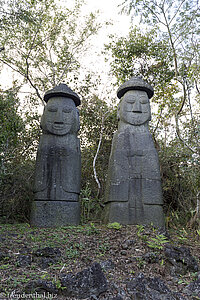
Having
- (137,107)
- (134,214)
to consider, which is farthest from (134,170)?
(137,107)

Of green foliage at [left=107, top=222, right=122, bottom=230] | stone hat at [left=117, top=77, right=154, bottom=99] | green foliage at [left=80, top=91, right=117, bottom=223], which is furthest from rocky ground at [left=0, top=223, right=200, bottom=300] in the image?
green foliage at [left=80, top=91, right=117, bottom=223]

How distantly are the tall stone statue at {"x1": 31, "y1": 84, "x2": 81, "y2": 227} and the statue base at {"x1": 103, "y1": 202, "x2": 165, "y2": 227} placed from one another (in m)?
0.76

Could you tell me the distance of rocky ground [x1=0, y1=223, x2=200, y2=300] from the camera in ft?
9.44

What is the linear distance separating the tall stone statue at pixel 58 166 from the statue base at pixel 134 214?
0.76 meters

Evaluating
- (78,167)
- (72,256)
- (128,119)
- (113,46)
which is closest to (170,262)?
(72,256)

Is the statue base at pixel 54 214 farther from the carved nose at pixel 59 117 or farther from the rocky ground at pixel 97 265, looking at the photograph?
the carved nose at pixel 59 117

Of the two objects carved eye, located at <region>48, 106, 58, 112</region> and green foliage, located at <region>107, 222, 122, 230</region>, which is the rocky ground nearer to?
green foliage, located at <region>107, 222, 122, 230</region>

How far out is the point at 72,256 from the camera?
12.3 ft

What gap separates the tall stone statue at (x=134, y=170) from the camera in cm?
547

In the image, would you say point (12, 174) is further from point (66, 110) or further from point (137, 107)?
point (137, 107)

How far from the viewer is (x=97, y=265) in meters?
3.15

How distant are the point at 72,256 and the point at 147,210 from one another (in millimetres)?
2186

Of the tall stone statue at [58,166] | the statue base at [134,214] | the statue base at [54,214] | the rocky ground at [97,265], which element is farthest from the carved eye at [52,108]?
the rocky ground at [97,265]

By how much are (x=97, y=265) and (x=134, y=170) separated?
2.89 m
